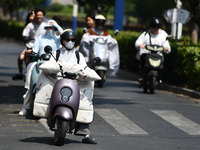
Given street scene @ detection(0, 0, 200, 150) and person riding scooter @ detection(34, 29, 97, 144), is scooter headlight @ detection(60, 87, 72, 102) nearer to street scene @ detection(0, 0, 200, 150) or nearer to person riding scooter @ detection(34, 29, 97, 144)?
street scene @ detection(0, 0, 200, 150)

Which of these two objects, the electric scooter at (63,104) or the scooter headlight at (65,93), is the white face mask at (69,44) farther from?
the scooter headlight at (65,93)

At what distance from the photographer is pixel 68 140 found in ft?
30.5

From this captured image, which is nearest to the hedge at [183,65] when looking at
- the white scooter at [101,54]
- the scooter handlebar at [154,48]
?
the scooter handlebar at [154,48]

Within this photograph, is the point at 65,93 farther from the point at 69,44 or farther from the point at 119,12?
the point at 119,12

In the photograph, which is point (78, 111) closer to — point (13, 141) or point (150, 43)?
point (13, 141)

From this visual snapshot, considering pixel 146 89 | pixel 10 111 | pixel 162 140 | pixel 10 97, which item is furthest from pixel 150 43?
pixel 162 140

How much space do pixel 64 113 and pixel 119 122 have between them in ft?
10.1

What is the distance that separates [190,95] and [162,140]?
6420mm

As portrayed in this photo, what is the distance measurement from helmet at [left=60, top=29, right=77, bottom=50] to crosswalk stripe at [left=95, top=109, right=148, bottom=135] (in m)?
1.85

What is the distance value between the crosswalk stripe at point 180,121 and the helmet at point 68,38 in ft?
8.47

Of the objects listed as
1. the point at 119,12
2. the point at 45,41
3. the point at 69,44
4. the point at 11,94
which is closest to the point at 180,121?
the point at 45,41

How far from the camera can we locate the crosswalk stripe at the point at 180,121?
430 inches

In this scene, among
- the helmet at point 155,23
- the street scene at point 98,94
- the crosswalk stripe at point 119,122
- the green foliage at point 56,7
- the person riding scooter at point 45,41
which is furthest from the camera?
the green foliage at point 56,7

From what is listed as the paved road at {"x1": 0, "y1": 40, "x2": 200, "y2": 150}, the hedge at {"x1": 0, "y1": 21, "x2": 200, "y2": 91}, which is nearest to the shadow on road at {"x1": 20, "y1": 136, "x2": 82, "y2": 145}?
the paved road at {"x1": 0, "y1": 40, "x2": 200, "y2": 150}
